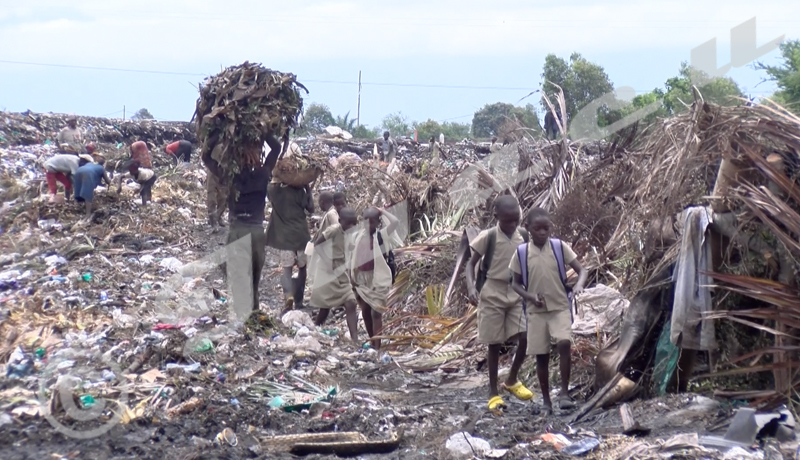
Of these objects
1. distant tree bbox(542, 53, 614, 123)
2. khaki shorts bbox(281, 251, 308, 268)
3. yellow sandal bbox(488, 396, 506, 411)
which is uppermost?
distant tree bbox(542, 53, 614, 123)

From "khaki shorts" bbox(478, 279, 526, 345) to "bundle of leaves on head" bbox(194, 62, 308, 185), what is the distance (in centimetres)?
249

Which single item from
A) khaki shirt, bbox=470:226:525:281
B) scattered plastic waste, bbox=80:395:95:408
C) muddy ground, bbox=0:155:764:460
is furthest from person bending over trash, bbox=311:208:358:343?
scattered plastic waste, bbox=80:395:95:408

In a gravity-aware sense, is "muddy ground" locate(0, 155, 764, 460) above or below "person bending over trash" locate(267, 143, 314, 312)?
below

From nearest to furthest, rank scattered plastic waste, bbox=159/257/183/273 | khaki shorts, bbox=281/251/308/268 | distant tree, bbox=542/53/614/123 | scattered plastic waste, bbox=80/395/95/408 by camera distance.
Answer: scattered plastic waste, bbox=80/395/95/408 → khaki shorts, bbox=281/251/308/268 → scattered plastic waste, bbox=159/257/183/273 → distant tree, bbox=542/53/614/123

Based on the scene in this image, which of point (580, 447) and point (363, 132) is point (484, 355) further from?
point (363, 132)

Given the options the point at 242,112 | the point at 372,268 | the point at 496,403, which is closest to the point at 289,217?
the point at 372,268

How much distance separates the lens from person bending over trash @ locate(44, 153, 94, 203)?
544 inches

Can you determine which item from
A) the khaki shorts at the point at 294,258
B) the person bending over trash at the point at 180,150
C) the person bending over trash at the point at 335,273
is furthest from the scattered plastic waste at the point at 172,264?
the person bending over trash at the point at 180,150

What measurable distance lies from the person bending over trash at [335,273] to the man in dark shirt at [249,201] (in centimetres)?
89

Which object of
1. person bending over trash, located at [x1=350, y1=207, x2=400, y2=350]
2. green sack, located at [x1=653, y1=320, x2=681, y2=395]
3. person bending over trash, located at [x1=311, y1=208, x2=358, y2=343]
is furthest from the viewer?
person bending over trash, located at [x1=311, y1=208, x2=358, y2=343]

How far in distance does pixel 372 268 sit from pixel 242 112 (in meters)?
1.98

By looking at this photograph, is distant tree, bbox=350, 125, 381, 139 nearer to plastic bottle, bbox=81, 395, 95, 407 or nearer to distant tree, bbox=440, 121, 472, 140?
distant tree, bbox=440, 121, 472, 140

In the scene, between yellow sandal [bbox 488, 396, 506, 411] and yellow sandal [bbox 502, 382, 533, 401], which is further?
yellow sandal [bbox 502, 382, 533, 401]

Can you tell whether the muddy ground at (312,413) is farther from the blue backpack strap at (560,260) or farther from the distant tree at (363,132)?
the distant tree at (363,132)
